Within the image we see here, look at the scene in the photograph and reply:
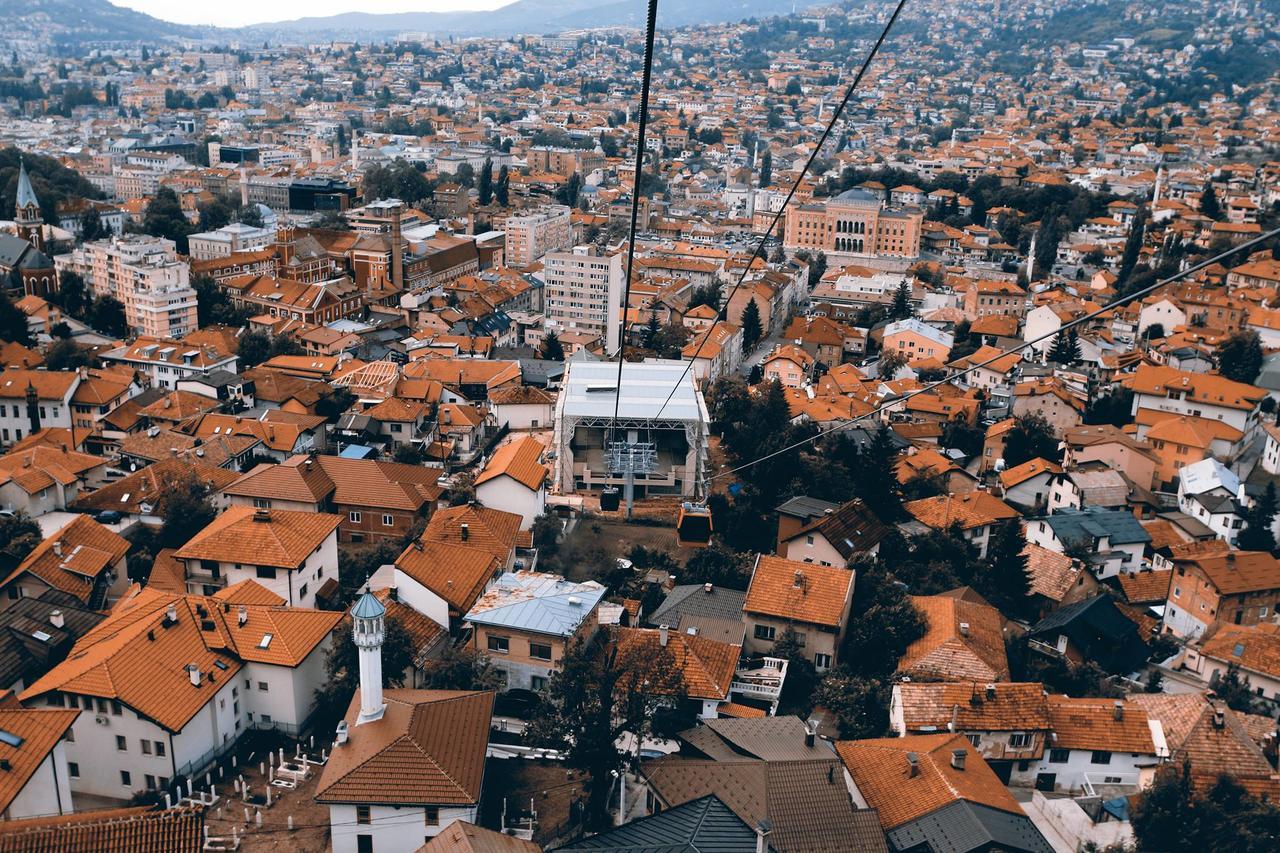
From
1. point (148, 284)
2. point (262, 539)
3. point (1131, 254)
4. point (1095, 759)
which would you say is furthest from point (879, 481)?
point (1131, 254)

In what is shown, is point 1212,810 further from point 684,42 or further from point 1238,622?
point 684,42

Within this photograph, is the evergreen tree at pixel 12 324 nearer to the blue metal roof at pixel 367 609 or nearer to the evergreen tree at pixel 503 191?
the blue metal roof at pixel 367 609

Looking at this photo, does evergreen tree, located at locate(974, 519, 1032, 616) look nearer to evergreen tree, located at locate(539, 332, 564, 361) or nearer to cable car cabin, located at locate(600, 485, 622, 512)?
cable car cabin, located at locate(600, 485, 622, 512)

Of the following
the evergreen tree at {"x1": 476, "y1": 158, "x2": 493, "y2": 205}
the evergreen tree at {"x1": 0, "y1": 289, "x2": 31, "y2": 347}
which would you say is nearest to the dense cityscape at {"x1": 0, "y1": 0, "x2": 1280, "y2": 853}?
the evergreen tree at {"x1": 0, "y1": 289, "x2": 31, "y2": 347}

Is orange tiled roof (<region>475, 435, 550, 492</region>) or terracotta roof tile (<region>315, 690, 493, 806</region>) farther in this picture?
orange tiled roof (<region>475, 435, 550, 492</region>)

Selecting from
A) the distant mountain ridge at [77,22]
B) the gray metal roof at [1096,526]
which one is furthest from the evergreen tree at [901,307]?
the distant mountain ridge at [77,22]
